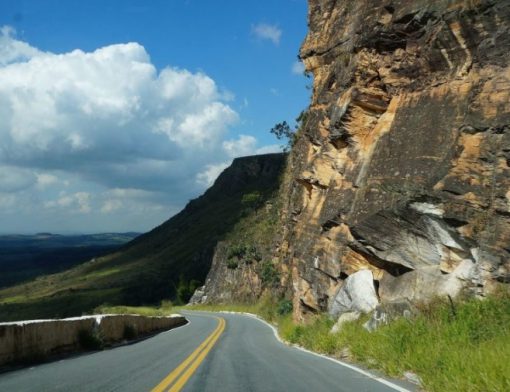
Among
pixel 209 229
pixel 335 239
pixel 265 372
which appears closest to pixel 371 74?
pixel 335 239

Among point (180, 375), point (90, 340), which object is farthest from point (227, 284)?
point (180, 375)

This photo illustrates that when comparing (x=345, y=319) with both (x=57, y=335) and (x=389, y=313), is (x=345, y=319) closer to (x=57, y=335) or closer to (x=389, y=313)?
(x=389, y=313)

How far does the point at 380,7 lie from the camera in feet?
74.0

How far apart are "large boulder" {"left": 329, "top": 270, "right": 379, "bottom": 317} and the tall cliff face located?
404mm

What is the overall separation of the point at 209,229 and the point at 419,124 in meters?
128

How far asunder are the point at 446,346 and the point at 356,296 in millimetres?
9740

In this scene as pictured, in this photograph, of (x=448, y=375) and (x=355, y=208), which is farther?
(x=355, y=208)

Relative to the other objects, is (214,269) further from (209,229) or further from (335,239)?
(335,239)

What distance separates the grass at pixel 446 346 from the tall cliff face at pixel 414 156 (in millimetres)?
2097

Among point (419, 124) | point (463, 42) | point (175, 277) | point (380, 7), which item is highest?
point (380, 7)

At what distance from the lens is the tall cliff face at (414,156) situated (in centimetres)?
1511

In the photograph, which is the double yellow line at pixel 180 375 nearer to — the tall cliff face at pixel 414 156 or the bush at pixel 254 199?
the tall cliff face at pixel 414 156

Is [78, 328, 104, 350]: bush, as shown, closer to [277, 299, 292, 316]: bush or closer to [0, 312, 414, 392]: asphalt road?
[0, 312, 414, 392]: asphalt road

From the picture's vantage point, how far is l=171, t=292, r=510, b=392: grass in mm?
7746
